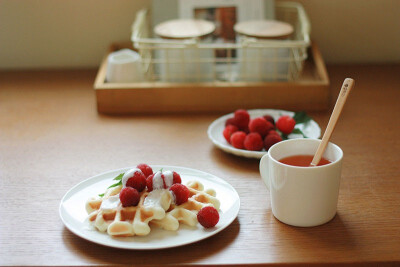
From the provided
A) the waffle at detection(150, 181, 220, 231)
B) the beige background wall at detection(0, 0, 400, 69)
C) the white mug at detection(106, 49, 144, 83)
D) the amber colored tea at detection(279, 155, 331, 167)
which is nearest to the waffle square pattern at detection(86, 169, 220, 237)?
the waffle at detection(150, 181, 220, 231)

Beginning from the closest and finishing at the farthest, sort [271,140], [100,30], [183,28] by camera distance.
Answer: [271,140] → [183,28] → [100,30]

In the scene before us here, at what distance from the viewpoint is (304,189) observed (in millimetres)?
758

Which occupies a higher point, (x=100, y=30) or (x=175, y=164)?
(x=100, y=30)

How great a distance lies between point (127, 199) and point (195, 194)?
4.3 inches

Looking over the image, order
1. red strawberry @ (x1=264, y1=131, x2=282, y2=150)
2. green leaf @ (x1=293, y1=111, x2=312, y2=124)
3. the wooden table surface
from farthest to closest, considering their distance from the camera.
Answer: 1. green leaf @ (x1=293, y1=111, x2=312, y2=124)
2. red strawberry @ (x1=264, y1=131, x2=282, y2=150)
3. the wooden table surface

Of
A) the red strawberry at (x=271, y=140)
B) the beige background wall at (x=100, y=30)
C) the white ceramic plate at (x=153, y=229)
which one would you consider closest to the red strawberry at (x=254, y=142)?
the red strawberry at (x=271, y=140)

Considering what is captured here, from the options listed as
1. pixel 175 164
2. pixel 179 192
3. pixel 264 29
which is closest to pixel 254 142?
pixel 175 164

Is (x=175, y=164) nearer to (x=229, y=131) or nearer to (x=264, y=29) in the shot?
(x=229, y=131)

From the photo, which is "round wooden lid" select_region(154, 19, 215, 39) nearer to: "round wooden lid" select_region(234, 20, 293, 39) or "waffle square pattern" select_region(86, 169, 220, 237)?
"round wooden lid" select_region(234, 20, 293, 39)

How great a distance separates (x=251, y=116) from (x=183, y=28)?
1.04 feet

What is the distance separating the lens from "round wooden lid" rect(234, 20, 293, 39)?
1271mm

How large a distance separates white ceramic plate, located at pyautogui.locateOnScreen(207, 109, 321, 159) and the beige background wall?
47cm

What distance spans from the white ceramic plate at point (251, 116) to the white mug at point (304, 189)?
164 mm

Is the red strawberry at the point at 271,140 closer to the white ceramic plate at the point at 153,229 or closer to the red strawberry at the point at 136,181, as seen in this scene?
the white ceramic plate at the point at 153,229
